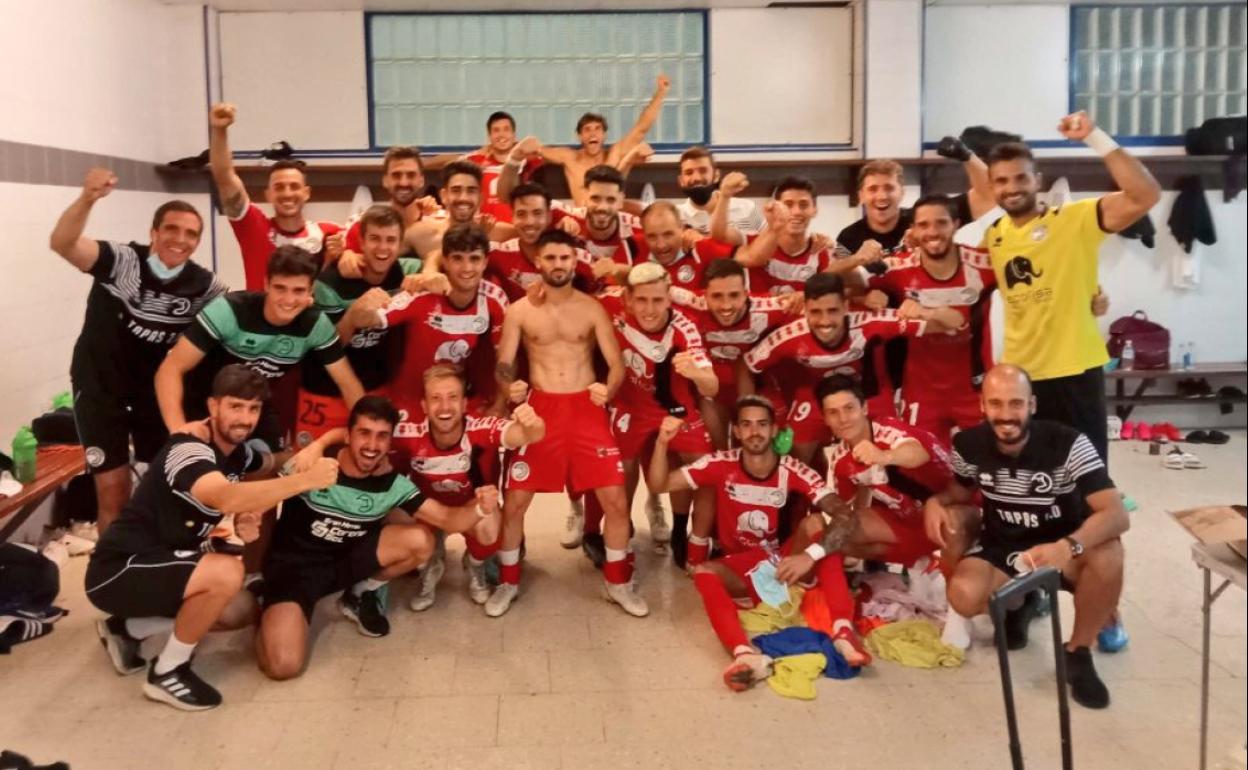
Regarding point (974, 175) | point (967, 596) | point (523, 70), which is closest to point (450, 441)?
point (967, 596)

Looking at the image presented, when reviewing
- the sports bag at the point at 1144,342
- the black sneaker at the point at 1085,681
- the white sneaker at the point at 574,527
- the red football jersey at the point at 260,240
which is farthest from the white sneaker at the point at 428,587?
the sports bag at the point at 1144,342

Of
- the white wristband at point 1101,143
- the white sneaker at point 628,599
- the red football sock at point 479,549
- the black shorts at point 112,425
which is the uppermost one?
the white wristband at point 1101,143

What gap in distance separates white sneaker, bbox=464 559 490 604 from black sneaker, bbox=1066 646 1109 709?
7.60 ft

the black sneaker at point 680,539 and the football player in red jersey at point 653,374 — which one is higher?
the football player in red jersey at point 653,374

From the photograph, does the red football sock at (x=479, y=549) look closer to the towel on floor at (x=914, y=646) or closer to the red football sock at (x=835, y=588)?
the red football sock at (x=835, y=588)

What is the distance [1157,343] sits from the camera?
799 cm

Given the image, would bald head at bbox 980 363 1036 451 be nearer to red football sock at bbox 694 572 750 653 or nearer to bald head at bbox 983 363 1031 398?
bald head at bbox 983 363 1031 398

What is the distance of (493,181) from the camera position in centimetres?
603

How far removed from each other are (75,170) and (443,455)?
3.17 m

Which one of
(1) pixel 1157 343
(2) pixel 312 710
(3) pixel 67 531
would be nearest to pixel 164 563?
(2) pixel 312 710

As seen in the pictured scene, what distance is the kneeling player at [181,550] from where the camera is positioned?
3430mm

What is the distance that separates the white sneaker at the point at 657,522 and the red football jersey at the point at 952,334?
4.69 feet

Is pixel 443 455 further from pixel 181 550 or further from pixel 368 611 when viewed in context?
pixel 181 550

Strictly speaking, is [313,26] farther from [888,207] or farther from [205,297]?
[888,207]
